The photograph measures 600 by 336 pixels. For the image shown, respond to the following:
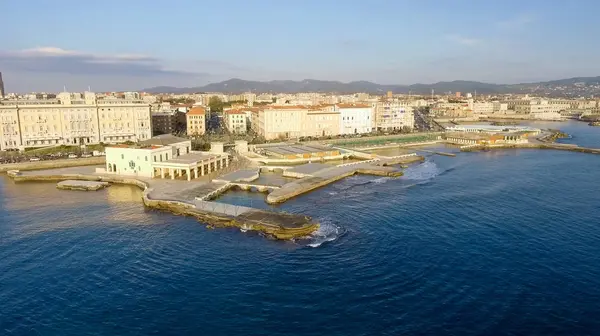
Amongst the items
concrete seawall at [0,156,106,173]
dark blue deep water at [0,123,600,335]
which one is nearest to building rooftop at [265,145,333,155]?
dark blue deep water at [0,123,600,335]

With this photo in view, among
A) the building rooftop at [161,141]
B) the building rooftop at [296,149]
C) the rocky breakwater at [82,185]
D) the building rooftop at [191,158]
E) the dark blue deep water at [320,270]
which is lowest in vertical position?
the dark blue deep water at [320,270]

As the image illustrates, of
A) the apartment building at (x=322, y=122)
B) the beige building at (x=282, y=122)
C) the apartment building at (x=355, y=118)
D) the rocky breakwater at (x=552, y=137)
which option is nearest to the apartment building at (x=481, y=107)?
the rocky breakwater at (x=552, y=137)

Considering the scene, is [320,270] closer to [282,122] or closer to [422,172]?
[422,172]

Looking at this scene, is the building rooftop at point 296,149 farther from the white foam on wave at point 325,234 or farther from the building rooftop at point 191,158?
the white foam on wave at point 325,234

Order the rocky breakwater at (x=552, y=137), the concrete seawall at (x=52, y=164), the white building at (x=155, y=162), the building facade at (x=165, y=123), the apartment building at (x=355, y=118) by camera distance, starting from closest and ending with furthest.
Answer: the white building at (x=155, y=162) → the concrete seawall at (x=52, y=164) → the rocky breakwater at (x=552, y=137) → the building facade at (x=165, y=123) → the apartment building at (x=355, y=118)

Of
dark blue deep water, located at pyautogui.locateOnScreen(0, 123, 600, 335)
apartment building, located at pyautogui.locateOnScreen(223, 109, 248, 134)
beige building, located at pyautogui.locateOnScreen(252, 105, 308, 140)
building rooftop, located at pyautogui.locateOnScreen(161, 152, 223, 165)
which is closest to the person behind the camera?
dark blue deep water, located at pyautogui.locateOnScreen(0, 123, 600, 335)

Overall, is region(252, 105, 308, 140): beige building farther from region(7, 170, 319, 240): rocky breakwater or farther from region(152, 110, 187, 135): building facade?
region(7, 170, 319, 240): rocky breakwater
